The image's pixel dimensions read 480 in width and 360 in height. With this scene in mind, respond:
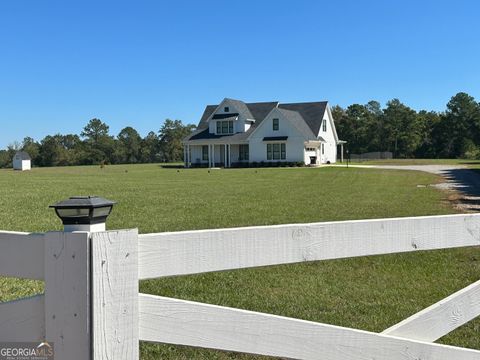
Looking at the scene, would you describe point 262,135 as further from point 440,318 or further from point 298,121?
point 440,318

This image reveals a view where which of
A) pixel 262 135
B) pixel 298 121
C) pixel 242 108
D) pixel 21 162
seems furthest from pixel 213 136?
pixel 21 162

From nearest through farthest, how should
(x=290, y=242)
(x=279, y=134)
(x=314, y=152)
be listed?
1. (x=290, y=242)
2. (x=279, y=134)
3. (x=314, y=152)

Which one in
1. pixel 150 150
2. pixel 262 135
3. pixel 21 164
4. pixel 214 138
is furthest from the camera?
pixel 150 150

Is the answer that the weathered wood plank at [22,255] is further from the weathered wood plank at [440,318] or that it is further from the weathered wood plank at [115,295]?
the weathered wood plank at [440,318]

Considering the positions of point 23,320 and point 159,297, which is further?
point 159,297

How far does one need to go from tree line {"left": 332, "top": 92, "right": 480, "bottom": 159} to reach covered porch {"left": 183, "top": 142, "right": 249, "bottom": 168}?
36661 millimetres

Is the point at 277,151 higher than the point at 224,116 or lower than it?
lower

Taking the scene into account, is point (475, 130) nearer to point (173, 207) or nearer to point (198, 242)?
point (173, 207)

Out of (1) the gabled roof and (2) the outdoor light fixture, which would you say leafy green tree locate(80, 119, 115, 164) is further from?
(2) the outdoor light fixture

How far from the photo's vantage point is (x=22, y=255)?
185 cm

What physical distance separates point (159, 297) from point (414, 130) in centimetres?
8199

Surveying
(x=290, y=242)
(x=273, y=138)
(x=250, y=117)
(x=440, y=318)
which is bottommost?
(x=440, y=318)

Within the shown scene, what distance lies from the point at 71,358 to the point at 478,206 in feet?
42.6

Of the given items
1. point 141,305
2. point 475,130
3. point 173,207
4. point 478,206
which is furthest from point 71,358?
point 475,130
